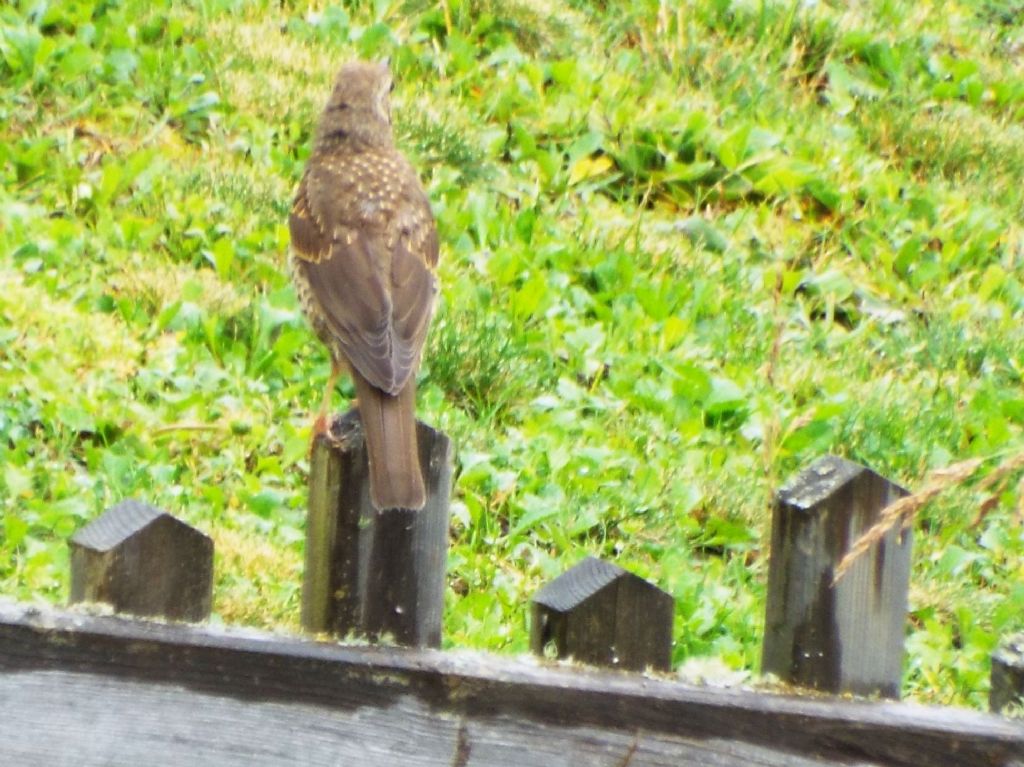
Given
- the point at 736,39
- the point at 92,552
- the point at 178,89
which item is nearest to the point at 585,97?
the point at 736,39

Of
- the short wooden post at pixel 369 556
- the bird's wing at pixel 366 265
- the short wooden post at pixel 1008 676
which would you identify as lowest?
the short wooden post at pixel 1008 676

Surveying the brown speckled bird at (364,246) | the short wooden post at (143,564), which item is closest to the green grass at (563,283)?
the brown speckled bird at (364,246)

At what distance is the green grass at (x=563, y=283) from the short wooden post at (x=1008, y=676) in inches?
53.2

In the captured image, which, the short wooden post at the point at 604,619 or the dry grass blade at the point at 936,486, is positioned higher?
the dry grass blade at the point at 936,486

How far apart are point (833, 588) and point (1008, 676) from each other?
0.25 metres

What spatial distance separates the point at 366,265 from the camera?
13.3 ft

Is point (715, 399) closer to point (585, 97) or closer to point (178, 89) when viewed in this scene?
point (585, 97)

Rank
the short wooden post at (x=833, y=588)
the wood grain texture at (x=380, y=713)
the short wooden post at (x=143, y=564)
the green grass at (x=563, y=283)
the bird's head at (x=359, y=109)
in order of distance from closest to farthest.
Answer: the wood grain texture at (x=380, y=713), the short wooden post at (x=143, y=564), the short wooden post at (x=833, y=588), the green grass at (x=563, y=283), the bird's head at (x=359, y=109)

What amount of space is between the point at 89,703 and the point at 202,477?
95.0 inches

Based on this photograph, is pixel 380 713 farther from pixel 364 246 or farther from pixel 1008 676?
pixel 364 246

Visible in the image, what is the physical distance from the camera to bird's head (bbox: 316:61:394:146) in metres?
4.63

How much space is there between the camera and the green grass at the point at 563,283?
419cm

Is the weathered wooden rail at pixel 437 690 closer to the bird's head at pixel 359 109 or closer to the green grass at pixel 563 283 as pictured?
the green grass at pixel 563 283

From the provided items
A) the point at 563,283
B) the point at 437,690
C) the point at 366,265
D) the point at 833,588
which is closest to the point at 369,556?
the point at 437,690
